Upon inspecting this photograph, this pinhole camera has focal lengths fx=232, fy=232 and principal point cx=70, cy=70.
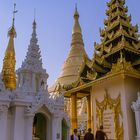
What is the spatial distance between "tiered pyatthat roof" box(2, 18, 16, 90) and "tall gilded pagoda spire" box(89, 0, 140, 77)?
6.30 meters

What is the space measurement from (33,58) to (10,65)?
5913mm

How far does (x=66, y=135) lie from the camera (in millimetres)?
10422

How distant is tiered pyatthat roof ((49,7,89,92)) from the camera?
19684 mm

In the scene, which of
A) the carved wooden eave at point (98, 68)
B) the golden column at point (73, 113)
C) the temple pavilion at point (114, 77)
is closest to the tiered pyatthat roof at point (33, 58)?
the temple pavilion at point (114, 77)

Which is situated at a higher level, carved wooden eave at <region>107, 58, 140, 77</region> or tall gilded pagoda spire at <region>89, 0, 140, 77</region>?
tall gilded pagoda spire at <region>89, 0, 140, 77</region>

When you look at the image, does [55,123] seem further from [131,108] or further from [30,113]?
[131,108]

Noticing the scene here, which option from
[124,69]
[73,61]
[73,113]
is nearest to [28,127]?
[124,69]

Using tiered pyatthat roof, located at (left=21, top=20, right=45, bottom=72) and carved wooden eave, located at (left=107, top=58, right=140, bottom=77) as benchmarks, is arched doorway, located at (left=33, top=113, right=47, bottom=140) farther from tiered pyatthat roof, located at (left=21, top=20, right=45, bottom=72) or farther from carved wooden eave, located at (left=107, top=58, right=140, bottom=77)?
carved wooden eave, located at (left=107, top=58, right=140, bottom=77)

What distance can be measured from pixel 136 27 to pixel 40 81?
693 cm

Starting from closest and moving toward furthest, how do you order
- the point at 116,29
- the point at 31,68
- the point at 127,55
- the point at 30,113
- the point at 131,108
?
the point at 30,113, the point at 131,108, the point at 31,68, the point at 127,55, the point at 116,29

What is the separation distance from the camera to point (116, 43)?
13.7 m

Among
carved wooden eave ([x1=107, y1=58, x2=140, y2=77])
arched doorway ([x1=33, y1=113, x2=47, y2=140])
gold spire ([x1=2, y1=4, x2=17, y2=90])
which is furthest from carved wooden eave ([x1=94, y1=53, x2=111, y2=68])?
gold spire ([x1=2, y1=4, x2=17, y2=90])

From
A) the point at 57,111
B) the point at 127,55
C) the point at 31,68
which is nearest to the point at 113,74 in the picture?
the point at 127,55

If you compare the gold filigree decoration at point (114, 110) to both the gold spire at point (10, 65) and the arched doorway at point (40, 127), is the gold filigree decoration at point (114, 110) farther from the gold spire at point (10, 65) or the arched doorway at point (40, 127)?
the gold spire at point (10, 65)
